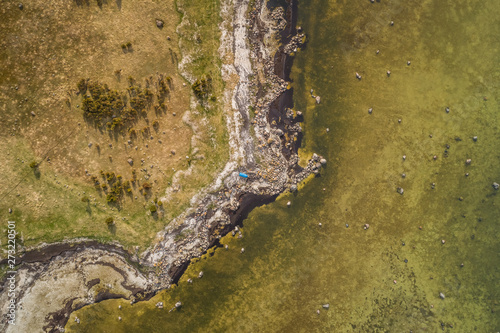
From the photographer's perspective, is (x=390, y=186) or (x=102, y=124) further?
(x=390, y=186)

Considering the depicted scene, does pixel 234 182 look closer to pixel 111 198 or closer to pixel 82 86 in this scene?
pixel 111 198

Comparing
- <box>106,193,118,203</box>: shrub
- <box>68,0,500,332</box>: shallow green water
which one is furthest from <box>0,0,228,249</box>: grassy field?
<box>68,0,500,332</box>: shallow green water

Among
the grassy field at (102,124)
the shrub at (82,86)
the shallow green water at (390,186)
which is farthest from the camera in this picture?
the shallow green water at (390,186)

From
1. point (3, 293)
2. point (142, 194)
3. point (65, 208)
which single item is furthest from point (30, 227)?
point (142, 194)

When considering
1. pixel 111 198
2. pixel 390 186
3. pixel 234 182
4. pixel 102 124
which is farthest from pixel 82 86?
pixel 390 186

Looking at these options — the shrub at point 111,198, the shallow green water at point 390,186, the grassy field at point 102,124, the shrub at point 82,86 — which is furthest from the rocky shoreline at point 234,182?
the shrub at point 82,86

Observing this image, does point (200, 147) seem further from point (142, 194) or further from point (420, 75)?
point (420, 75)

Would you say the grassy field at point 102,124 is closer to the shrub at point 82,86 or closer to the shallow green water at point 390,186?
the shrub at point 82,86
